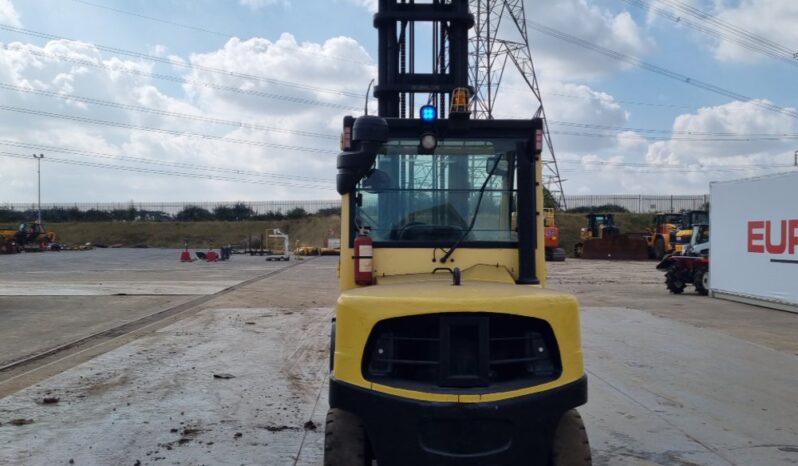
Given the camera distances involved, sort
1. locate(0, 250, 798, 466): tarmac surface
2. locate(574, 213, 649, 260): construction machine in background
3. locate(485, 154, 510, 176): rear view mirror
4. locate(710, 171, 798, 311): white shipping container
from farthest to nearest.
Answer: locate(574, 213, 649, 260): construction machine in background, locate(710, 171, 798, 311): white shipping container, locate(0, 250, 798, 466): tarmac surface, locate(485, 154, 510, 176): rear view mirror

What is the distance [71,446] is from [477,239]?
4020mm

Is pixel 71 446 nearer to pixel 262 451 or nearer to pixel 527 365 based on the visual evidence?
pixel 262 451

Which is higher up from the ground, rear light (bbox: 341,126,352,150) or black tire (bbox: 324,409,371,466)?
rear light (bbox: 341,126,352,150)

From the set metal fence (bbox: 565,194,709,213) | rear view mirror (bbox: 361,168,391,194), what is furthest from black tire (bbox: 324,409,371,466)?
metal fence (bbox: 565,194,709,213)

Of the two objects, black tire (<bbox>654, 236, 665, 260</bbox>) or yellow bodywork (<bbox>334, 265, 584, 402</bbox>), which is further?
black tire (<bbox>654, 236, 665, 260</bbox>)

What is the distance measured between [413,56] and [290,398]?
14.7ft

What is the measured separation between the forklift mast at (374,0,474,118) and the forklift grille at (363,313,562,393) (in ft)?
15.3

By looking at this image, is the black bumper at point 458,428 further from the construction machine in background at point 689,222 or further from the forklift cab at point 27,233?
the forklift cab at point 27,233

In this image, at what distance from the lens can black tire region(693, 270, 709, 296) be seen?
2172 centimetres

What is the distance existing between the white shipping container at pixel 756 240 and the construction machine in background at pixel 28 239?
51.3 metres

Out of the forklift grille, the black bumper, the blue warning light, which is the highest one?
the blue warning light

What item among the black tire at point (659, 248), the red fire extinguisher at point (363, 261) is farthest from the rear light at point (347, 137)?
the black tire at point (659, 248)

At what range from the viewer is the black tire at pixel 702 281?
2172 centimetres

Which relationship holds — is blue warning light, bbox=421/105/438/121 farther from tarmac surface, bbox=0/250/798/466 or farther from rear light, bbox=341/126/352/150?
tarmac surface, bbox=0/250/798/466
